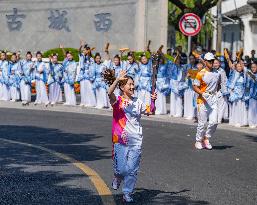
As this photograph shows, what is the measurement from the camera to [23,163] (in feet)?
36.2

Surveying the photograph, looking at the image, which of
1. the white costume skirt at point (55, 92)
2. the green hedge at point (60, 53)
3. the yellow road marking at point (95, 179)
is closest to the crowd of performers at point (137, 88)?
the white costume skirt at point (55, 92)

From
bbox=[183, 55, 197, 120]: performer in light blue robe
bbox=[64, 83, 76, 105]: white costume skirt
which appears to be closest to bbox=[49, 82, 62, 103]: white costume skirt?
bbox=[64, 83, 76, 105]: white costume skirt

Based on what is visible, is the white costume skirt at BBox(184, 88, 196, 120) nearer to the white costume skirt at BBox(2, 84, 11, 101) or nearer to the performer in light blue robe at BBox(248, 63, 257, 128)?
the performer in light blue robe at BBox(248, 63, 257, 128)

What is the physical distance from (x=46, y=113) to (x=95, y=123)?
303 centimetres

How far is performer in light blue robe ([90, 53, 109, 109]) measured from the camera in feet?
72.5

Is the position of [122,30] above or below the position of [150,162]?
above

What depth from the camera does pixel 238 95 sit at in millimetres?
18500

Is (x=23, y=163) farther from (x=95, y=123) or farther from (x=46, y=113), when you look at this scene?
(x=46, y=113)

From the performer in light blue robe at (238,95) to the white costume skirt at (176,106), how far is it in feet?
6.52

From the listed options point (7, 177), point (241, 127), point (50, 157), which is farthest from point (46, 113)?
point (7, 177)

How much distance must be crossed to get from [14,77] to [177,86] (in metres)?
6.31

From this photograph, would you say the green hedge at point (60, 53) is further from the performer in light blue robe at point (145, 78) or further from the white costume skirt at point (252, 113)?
the white costume skirt at point (252, 113)

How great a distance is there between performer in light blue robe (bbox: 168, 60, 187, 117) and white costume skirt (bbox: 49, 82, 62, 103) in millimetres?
4504

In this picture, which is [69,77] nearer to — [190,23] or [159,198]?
[190,23]
